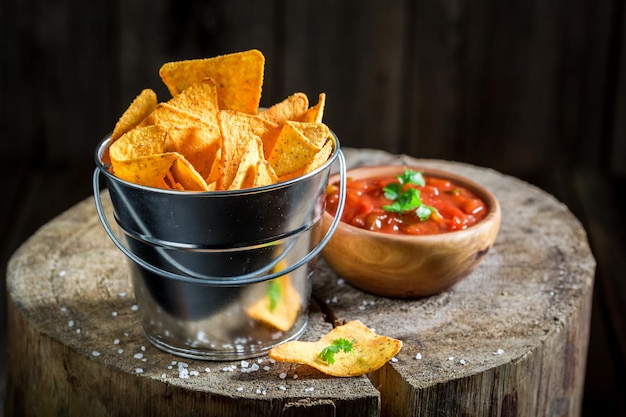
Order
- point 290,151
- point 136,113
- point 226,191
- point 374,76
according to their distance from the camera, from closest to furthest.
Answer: point 226,191 < point 290,151 < point 136,113 < point 374,76

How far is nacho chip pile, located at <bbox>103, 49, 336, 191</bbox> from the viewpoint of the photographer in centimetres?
176

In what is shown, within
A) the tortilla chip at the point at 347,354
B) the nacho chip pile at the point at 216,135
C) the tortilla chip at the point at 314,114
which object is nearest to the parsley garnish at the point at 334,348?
the tortilla chip at the point at 347,354

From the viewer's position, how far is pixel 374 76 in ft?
14.1

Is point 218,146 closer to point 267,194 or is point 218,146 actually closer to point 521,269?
point 267,194

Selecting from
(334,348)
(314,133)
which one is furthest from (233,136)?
(334,348)

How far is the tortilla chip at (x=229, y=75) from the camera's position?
6.47ft

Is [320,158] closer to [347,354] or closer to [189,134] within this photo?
[189,134]

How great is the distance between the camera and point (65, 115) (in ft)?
14.1

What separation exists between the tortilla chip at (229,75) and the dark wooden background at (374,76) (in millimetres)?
2090

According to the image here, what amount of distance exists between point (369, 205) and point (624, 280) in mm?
1672

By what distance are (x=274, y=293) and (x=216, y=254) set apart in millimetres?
185

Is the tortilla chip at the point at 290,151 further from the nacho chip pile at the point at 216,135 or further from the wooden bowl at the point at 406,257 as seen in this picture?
the wooden bowl at the point at 406,257

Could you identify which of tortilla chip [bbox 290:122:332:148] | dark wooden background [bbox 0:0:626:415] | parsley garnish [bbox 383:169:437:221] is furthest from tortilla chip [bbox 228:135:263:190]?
dark wooden background [bbox 0:0:626:415]

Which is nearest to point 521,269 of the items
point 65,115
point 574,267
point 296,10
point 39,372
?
point 574,267
